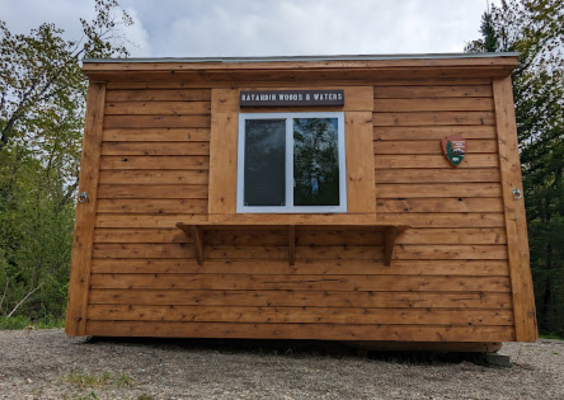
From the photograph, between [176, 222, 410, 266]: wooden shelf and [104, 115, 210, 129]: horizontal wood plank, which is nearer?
[176, 222, 410, 266]: wooden shelf

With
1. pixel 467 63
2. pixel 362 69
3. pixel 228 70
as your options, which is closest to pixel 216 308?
pixel 228 70

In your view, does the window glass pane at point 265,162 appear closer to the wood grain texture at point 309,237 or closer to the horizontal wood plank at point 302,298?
the wood grain texture at point 309,237

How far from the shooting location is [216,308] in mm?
4438

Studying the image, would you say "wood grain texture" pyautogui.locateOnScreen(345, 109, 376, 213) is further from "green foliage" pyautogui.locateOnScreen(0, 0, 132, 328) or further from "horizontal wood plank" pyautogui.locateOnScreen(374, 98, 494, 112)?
"green foliage" pyautogui.locateOnScreen(0, 0, 132, 328)

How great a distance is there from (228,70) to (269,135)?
868mm

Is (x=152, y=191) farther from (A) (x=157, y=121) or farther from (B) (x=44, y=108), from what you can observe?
(B) (x=44, y=108)

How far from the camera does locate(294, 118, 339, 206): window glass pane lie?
4500 mm

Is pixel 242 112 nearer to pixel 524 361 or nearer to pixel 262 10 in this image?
pixel 524 361

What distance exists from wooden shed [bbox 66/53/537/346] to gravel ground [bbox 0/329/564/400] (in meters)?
0.31

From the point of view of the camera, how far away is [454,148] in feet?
15.0

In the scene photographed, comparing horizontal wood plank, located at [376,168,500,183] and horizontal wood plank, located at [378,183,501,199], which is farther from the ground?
horizontal wood plank, located at [376,168,500,183]

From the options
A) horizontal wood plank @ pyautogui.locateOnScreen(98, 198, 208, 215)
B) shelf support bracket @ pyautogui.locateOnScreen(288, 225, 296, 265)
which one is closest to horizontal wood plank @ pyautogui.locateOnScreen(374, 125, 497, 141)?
shelf support bracket @ pyautogui.locateOnScreen(288, 225, 296, 265)

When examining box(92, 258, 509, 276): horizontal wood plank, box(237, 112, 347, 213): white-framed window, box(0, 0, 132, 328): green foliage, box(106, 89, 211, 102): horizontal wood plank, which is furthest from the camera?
box(0, 0, 132, 328): green foliage

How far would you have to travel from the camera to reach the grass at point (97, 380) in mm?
3025
